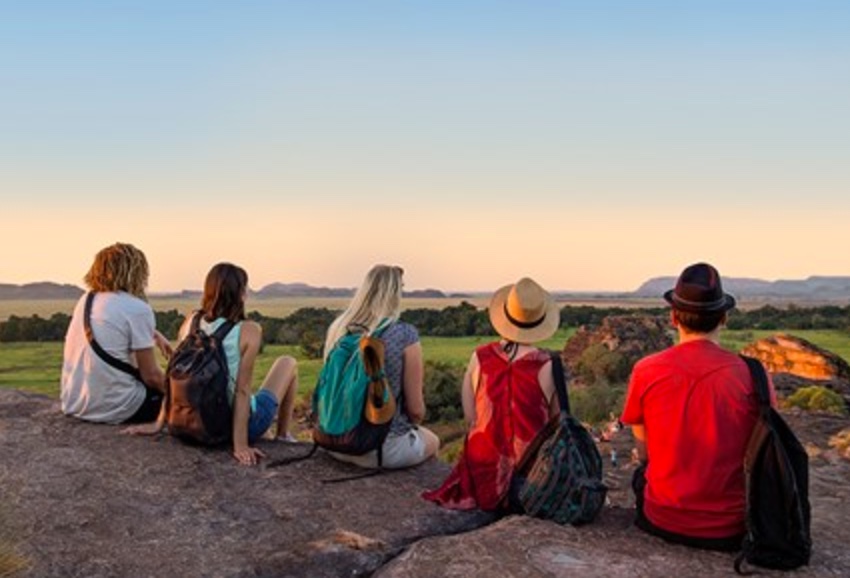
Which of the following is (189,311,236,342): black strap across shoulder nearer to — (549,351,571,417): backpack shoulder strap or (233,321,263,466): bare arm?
(233,321,263,466): bare arm

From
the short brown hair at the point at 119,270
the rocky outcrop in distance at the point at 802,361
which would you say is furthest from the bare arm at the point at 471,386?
the rocky outcrop in distance at the point at 802,361

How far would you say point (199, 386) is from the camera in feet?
23.4

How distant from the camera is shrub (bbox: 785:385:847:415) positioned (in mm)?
14320

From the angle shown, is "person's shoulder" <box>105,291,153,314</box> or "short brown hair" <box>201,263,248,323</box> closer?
"short brown hair" <box>201,263,248,323</box>

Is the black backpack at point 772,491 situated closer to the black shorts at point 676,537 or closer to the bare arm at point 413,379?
the black shorts at point 676,537

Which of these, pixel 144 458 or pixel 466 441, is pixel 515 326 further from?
pixel 144 458

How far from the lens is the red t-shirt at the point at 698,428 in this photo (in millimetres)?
5266

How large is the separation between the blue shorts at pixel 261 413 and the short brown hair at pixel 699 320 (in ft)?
12.0

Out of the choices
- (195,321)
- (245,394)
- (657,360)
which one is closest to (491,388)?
(657,360)

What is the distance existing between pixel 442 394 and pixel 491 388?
15098 mm

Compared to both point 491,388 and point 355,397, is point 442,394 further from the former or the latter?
point 491,388

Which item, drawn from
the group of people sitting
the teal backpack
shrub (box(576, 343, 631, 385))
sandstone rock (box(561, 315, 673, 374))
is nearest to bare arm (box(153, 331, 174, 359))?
the group of people sitting

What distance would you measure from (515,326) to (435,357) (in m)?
21.4

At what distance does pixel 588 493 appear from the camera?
19.4 feet
